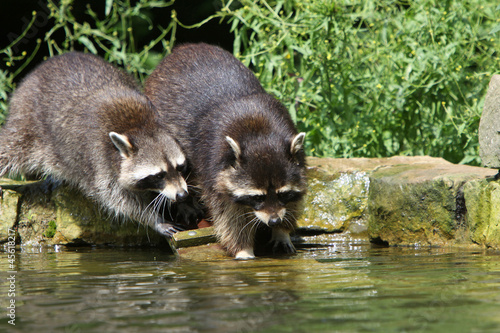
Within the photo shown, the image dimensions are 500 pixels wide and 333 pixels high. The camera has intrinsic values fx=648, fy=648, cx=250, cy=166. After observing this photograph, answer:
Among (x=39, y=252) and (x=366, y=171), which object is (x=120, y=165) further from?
(x=366, y=171)

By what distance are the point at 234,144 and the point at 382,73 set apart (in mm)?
2459

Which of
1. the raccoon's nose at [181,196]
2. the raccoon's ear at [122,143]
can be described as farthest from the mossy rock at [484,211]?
the raccoon's ear at [122,143]

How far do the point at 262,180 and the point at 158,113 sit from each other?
1569 millimetres

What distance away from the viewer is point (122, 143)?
5.08 meters

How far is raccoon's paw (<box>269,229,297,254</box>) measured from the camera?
499 cm

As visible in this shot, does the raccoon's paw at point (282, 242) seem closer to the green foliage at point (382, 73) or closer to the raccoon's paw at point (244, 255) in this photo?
the raccoon's paw at point (244, 255)

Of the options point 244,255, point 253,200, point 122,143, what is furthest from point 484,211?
point 122,143

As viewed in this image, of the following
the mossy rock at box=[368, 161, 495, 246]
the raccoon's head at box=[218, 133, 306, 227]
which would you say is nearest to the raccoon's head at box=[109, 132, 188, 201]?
the raccoon's head at box=[218, 133, 306, 227]

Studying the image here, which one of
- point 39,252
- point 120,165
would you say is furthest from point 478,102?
point 39,252

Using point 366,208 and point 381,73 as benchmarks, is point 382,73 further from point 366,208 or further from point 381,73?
point 366,208

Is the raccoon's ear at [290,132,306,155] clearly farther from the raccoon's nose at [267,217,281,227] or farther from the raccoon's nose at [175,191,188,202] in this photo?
the raccoon's nose at [175,191,188,202]

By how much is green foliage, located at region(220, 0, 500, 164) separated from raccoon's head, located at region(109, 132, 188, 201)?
1.56 m

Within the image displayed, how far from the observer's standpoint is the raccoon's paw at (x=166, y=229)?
5.15 m

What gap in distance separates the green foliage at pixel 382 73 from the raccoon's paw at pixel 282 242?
1.55 metres
